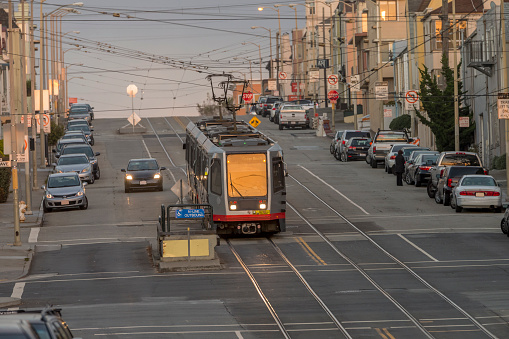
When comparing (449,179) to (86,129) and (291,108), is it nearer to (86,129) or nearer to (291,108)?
(86,129)

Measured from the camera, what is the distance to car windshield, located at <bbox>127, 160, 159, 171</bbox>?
4669cm

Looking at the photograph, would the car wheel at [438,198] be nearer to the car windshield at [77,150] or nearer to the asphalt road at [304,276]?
the asphalt road at [304,276]

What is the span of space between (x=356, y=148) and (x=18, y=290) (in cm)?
3860

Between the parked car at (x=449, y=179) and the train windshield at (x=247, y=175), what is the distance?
9.95 m

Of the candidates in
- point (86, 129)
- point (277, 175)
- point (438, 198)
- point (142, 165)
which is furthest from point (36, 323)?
point (86, 129)

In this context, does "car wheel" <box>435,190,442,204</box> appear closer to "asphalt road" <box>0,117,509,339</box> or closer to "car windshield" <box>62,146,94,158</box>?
"asphalt road" <box>0,117,509,339</box>

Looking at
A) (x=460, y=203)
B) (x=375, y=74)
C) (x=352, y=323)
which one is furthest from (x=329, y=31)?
(x=352, y=323)

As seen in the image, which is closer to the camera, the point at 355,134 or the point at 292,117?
the point at 355,134

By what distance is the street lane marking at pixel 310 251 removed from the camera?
1012 inches

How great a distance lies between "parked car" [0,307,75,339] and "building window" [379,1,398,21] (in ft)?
250

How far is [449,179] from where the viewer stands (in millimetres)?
37312

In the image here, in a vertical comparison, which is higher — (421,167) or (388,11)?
(388,11)

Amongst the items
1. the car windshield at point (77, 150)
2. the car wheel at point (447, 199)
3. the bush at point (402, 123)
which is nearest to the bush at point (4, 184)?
the car windshield at point (77, 150)

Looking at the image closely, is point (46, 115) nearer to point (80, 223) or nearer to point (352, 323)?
point (80, 223)
